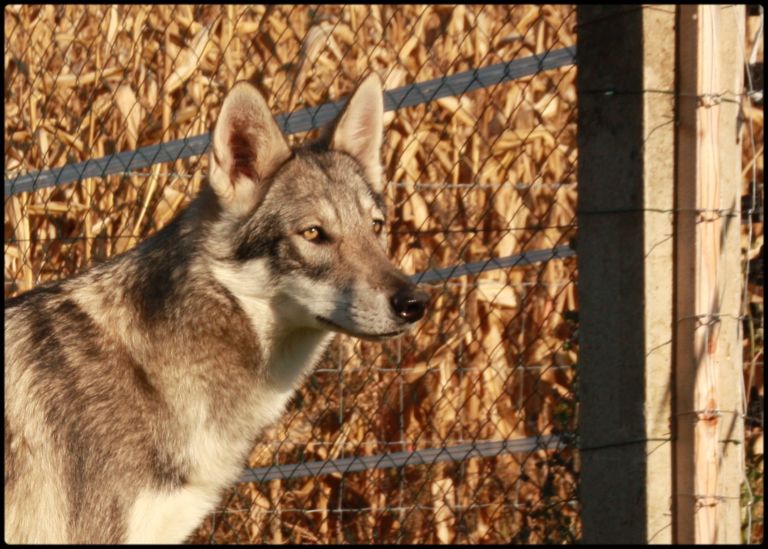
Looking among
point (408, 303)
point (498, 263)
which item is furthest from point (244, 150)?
point (498, 263)

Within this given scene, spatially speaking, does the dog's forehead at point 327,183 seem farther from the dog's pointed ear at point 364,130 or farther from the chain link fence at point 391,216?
the chain link fence at point 391,216

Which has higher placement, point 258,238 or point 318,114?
point 318,114

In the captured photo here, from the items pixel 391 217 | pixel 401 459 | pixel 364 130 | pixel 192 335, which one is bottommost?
pixel 401 459

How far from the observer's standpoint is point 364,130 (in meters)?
4.16

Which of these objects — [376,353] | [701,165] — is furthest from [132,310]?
[376,353]

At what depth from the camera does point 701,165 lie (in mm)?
2943

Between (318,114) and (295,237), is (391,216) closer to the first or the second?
(318,114)

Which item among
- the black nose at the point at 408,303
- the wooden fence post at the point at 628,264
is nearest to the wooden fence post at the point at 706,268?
the wooden fence post at the point at 628,264

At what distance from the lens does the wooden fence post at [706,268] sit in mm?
2949

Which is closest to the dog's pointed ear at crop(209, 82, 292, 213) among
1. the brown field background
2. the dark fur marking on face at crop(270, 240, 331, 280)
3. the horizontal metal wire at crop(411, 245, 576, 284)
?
the dark fur marking on face at crop(270, 240, 331, 280)

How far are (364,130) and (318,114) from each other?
2.78 feet

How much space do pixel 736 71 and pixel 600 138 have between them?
416 mm

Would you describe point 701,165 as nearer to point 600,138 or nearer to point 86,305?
point 600,138

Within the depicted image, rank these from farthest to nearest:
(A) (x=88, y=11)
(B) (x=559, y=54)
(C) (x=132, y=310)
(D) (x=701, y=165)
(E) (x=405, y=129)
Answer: (A) (x=88, y=11)
(E) (x=405, y=129)
(B) (x=559, y=54)
(C) (x=132, y=310)
(D) (x=701, y=165)
